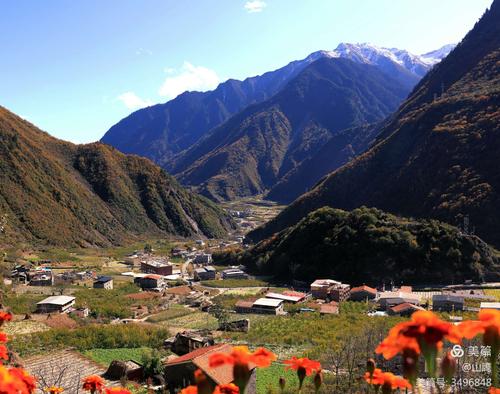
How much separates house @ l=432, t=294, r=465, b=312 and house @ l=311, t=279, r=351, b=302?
378 inches

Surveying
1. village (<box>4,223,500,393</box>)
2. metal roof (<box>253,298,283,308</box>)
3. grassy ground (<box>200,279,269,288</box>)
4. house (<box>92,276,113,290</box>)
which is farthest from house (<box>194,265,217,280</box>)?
metal roof (<box>253,298,283,308</box>)

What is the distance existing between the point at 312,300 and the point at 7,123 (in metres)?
71.1

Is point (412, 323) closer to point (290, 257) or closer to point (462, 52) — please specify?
point (290, 257)

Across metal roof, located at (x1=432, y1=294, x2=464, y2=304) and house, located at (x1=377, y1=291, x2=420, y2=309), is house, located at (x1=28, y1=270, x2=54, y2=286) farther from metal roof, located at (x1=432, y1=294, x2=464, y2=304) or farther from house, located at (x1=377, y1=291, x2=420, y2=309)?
metal roof, located at (x1=432, y1=294, x2=464, y2=304)

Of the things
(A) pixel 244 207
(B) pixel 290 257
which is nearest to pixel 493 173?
(B) pixel 290 257

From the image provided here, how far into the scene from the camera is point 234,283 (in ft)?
177

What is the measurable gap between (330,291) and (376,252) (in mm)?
10048

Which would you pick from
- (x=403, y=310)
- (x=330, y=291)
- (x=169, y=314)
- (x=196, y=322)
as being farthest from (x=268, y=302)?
(x=403, y=310)

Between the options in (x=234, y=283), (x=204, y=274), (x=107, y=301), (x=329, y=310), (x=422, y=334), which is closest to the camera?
(x=422, y=334)

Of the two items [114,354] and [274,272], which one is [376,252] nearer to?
[274,272]

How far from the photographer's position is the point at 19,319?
3338 centimetres

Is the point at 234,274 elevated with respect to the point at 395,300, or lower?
lower

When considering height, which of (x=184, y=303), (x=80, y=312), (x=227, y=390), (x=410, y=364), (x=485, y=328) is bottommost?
(x=184, y=303)

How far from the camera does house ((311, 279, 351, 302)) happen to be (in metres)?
43.3
